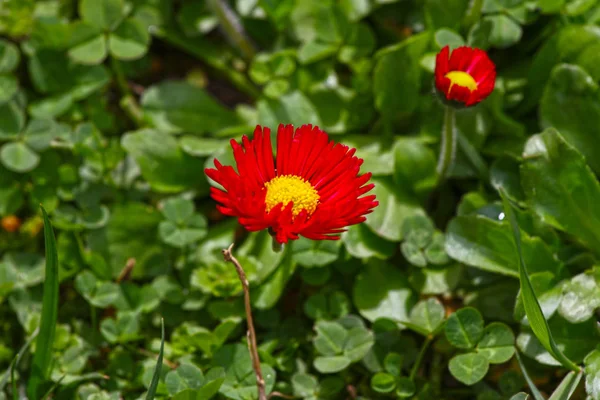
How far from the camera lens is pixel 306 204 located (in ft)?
8.03

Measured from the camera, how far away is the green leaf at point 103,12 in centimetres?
354

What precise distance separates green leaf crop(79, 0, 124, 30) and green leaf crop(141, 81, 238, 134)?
39 cm

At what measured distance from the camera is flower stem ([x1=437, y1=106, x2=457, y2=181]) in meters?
2.81

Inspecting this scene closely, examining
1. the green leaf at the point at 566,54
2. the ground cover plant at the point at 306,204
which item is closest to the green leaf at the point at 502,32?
the ground cover plant at the point at 306,204

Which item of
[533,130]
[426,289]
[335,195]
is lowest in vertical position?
[426,289]

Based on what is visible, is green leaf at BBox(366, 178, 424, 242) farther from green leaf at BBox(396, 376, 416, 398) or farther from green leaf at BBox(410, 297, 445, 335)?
green leaf at BBox(396, 376, 416, 398)

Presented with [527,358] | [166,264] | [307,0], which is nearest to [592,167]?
[527,358]

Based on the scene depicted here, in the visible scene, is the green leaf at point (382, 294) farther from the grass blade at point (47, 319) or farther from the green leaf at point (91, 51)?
the green leaf at point (91, 51)

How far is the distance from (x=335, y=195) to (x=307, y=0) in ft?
4.92

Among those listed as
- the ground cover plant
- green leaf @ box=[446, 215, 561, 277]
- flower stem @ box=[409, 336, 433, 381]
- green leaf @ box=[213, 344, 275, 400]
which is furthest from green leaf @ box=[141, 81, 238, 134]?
flower stem @ box=[409, 336, 433, 381]

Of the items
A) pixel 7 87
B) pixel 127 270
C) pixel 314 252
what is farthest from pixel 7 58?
pixel 314 252

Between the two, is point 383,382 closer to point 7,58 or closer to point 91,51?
A: point 91,51

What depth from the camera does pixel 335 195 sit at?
7.91 feet

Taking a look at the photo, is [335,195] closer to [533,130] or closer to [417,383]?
[417,383]
